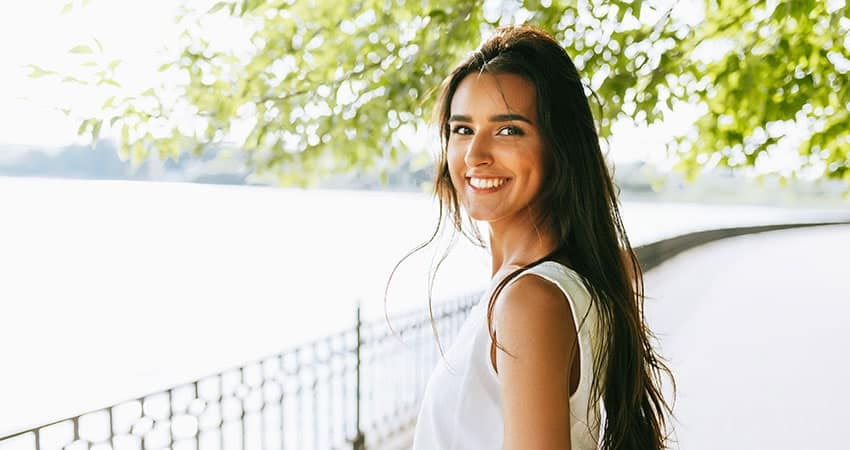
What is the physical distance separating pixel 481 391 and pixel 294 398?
4.42m

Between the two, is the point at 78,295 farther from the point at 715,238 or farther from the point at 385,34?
the point at 715,238

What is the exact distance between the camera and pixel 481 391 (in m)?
1.28

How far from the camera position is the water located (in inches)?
426

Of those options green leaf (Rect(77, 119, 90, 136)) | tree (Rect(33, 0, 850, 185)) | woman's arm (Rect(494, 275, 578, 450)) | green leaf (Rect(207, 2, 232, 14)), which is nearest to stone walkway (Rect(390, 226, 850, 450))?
tree (Rect(33, 0, 850, 185))

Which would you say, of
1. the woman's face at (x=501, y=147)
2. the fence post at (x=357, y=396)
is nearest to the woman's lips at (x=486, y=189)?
the woman's face at (x=501, y=147)

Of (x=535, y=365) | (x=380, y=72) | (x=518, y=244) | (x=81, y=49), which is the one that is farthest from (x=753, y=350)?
(x=535, y=365)

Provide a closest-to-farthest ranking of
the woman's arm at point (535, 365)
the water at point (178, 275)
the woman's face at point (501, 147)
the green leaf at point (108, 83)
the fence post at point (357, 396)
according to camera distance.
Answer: the woman's arm at point (535, 365)
the woman's face at point (501, 147)
the green leaf at point (108, 83)
the fence post at point (357, 396)
the water at point (178, 275)

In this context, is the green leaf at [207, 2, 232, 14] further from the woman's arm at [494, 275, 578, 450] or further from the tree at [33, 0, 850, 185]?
the woman's arm at [494, 275, 578, 450]

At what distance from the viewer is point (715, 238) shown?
78.8 feet

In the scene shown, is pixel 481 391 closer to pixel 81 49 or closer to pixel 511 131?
pixel 511 131

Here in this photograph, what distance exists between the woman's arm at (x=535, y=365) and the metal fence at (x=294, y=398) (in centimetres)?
89

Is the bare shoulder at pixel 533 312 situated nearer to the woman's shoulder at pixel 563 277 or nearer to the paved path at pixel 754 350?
the woman's shoulder at pixel 563 277

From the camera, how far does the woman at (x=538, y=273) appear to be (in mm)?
1174

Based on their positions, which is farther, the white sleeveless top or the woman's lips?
the woman's lips
